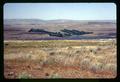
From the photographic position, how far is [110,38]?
1361mm

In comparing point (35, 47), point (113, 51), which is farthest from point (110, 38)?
point (35, 47)

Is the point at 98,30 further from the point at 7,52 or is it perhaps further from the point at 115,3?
the point at 7,52

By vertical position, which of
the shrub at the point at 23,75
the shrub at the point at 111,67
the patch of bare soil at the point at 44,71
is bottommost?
the shrub at the point at 23,75

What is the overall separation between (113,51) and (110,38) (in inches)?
5.0

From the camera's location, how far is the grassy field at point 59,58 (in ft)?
4.45

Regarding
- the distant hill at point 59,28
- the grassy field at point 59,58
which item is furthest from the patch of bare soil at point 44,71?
the distant hill at point 59,28

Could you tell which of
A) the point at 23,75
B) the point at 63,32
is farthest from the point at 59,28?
the point at 23,75

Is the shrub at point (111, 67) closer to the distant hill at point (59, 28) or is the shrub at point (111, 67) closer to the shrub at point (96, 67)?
the shrub at point (96, 67)

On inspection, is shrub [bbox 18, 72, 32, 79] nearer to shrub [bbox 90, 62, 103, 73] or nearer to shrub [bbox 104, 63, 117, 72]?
shrub [bbox 90, 62, 103, 73]

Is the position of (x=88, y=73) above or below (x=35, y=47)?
below

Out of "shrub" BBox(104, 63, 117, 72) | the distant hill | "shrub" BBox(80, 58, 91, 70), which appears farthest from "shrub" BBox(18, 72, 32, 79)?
"shrub" BBox(104, 63, 117, 72)

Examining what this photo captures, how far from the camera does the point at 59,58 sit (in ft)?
4.49

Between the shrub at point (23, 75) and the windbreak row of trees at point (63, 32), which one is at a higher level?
the windbreak row of trees at point (63, 32)

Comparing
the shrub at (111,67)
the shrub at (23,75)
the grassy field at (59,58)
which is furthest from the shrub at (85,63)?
the shrub at (23,75)
